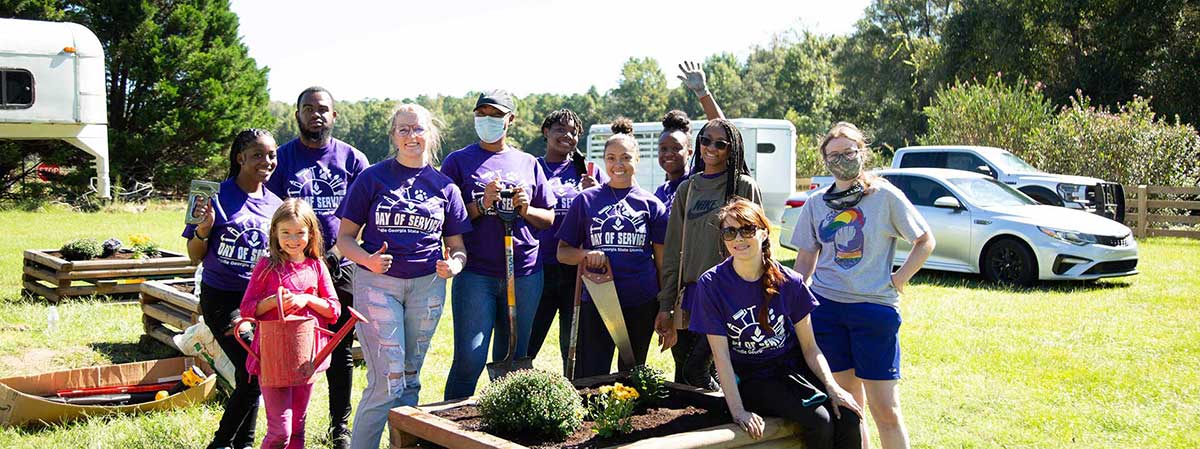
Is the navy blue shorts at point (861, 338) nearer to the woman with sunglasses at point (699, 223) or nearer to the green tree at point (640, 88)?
the woman with sunglasses at point (699, 223)

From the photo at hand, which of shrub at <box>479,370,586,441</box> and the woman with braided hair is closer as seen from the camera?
shrub at <box>479,370,586,441</box>

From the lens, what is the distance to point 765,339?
4.14 meters

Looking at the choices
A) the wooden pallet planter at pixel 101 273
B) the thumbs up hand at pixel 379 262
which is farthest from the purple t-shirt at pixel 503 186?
the wooden pallet planter at pixel 101 273

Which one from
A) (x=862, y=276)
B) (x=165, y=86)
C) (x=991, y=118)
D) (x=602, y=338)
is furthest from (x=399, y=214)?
(x=165, y=86)

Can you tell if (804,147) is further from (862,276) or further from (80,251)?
(862,276)

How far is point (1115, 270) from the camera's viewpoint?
474 inches

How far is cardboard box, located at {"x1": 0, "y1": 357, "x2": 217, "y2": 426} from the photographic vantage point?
539 centimetres

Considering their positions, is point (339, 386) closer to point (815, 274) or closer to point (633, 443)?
point (633, 443)

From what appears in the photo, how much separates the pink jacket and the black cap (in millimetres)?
1187

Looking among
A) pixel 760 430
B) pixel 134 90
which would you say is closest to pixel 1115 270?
pixel 760 430

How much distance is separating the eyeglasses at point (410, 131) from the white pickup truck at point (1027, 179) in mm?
11504

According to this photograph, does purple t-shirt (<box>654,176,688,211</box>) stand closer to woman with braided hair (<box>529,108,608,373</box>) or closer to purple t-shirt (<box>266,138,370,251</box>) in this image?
woman with braided hair (<box>529,108,608,373</box>)

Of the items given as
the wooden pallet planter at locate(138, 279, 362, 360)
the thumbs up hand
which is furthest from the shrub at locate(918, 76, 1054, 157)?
the thumbs up hand

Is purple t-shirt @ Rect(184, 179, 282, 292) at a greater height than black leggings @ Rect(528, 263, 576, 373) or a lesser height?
greater
